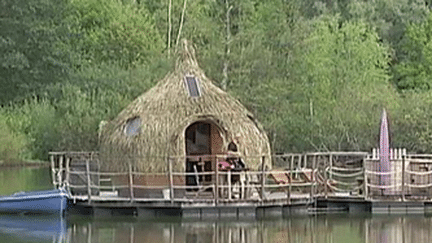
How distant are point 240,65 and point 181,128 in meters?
20.0

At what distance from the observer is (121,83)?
5400 cm

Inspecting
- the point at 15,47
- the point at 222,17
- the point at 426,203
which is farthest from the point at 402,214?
the point at 15,47

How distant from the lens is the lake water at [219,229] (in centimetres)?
2516

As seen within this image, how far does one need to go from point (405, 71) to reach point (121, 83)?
16.6 meters

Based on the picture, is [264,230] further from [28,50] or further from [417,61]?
[417,61]

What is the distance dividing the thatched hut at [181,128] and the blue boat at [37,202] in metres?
2.35

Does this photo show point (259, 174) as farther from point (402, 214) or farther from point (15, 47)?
point (15, 47)

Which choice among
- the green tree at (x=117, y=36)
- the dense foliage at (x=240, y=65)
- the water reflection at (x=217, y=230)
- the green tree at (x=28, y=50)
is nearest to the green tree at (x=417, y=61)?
the dense foliage at (x=240, y=65)

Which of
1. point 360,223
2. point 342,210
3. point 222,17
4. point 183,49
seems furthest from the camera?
point 222,17

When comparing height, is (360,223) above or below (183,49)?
below

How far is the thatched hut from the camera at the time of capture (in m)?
30.6

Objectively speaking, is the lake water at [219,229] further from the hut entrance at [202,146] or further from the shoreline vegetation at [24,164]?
the shoreline vegetation at [24,164]

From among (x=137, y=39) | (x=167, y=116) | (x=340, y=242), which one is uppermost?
(x=137, y=39)

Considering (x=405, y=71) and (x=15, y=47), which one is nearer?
(x=15, y=47)
